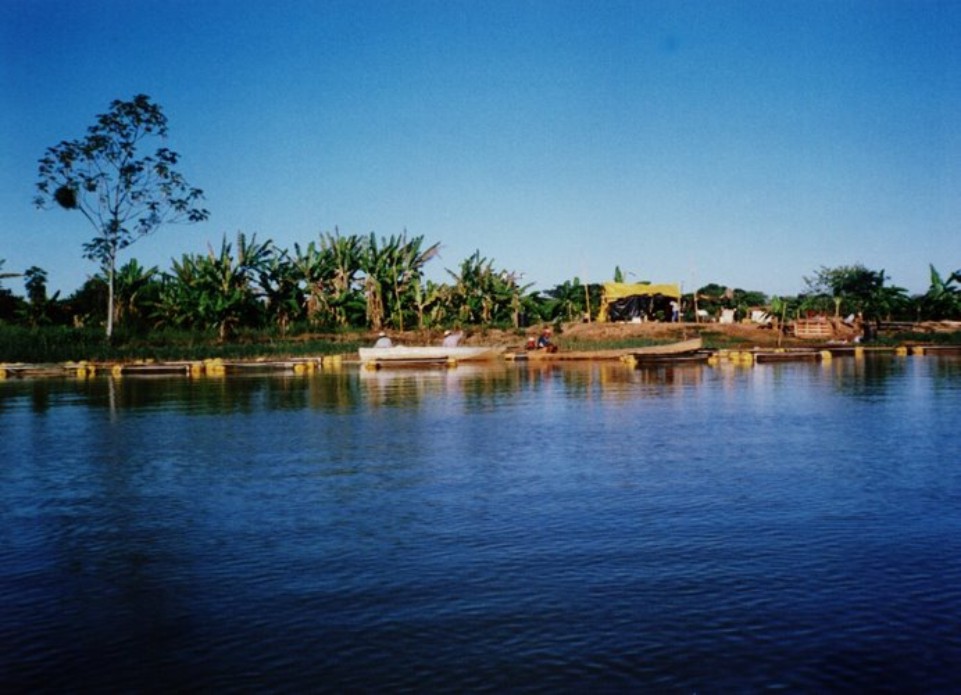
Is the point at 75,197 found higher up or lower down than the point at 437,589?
higher up

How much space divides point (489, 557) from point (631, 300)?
152ft

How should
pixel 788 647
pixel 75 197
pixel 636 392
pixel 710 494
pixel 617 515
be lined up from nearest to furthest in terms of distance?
pixel 788 647, pixel 617 515, pixel 710 494, pixel 636 392, pixel 75 197

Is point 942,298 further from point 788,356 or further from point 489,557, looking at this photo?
point 489,557

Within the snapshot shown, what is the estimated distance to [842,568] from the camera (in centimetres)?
752

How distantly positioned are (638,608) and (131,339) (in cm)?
4220

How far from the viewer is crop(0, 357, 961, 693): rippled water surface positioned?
570 cm

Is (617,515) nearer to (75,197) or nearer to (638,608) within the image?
(638,608)

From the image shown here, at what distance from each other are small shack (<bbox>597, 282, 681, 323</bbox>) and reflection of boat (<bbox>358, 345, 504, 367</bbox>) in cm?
1332

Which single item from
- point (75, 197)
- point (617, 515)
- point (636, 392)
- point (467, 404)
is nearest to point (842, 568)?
point (617, 515)

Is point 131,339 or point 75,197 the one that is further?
point 75,197

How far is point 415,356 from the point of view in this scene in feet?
137

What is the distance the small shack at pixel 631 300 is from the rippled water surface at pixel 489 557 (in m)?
35.9

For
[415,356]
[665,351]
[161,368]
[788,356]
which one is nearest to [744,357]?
[788,356]

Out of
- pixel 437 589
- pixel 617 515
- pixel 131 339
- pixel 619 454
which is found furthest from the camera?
pixel 131 339
